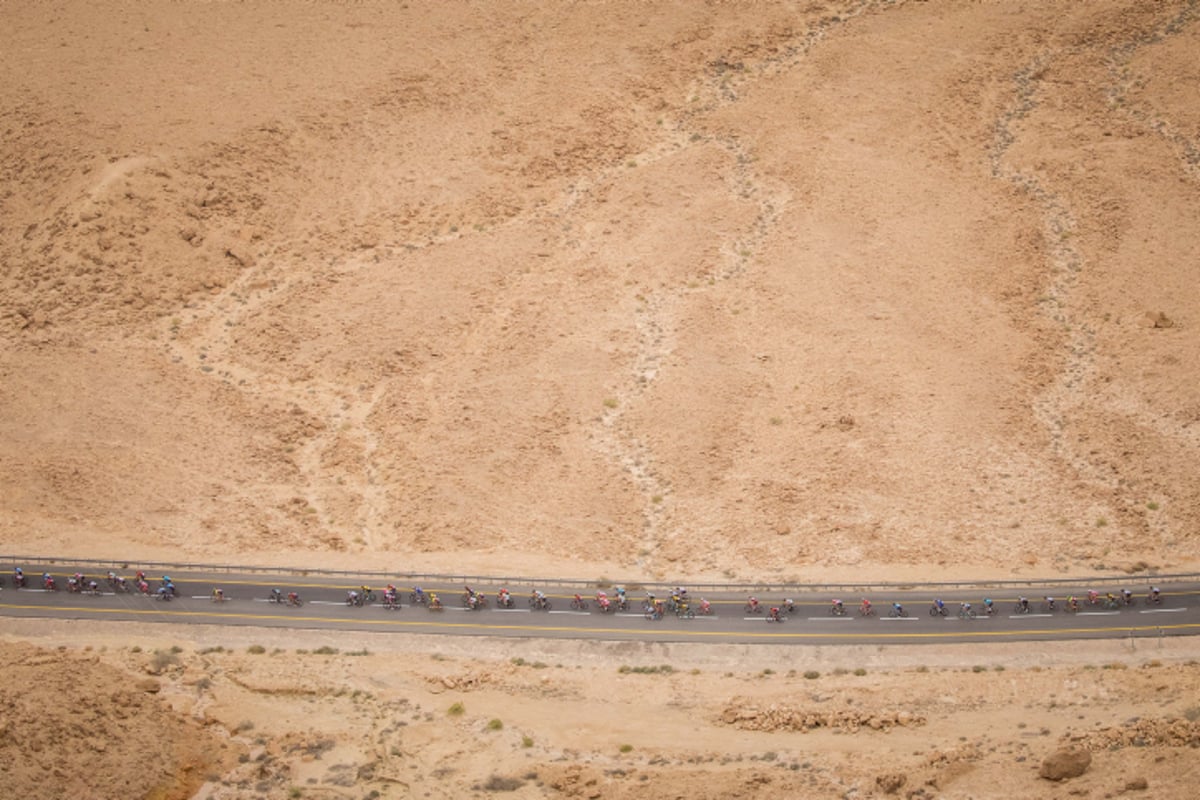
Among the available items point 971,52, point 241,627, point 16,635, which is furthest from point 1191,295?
point 16,635

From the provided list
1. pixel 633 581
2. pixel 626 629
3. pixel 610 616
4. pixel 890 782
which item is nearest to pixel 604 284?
pixel 633 581

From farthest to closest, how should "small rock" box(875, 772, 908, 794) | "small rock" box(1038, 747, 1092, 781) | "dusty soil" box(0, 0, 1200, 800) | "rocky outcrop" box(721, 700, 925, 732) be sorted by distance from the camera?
"dusty soil" box(0, 0, 1200, 800) → "rocky outcrop" box(721, 700, 925, 732) → "small rock" box(875, 772, 908, 794) → "small rock" box(1038, 747, 1092, 781)

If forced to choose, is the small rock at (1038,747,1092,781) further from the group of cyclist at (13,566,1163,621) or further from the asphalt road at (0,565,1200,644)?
the group of cyclist at (13,566,1163,621)

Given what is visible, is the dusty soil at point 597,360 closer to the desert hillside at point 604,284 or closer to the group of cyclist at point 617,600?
the desert hillside at point 604,284

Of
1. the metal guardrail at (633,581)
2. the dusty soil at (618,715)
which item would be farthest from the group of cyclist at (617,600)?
the dusty soil at (618,715)

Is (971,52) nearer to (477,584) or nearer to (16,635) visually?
(477,584)

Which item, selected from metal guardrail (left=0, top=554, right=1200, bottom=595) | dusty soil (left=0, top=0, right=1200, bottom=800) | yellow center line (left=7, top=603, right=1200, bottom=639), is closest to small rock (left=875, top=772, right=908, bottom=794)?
dusty soil (left=0, top=0, right=1200, bottom=800)
